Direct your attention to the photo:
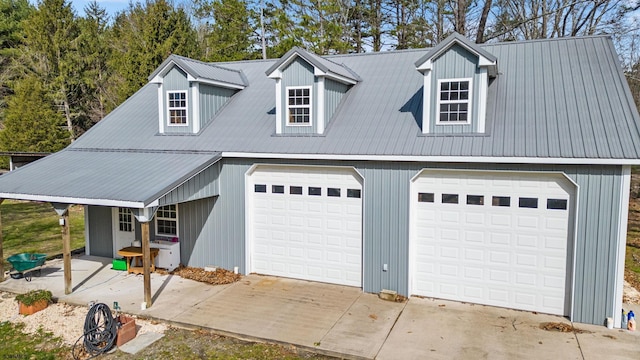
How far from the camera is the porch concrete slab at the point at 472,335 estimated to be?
7.83 metres

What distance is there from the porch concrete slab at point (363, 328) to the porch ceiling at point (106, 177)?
470 cm

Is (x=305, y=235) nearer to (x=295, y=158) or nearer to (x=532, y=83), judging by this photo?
(x=295, y=158)

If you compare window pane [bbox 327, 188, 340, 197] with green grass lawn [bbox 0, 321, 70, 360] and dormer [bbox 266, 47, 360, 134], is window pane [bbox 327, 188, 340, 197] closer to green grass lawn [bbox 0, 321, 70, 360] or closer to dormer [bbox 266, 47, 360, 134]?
dormer [bbox 266, 47, 360, 134]

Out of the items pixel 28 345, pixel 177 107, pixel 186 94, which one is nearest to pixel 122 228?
pixel 177 107

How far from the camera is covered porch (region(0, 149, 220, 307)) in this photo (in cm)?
984

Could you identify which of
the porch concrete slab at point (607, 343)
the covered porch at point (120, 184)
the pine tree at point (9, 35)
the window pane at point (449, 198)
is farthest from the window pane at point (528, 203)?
the pine tree at point (9, 35)

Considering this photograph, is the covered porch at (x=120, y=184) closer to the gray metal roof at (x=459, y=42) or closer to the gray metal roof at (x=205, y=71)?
the gray metal roof at (x=205, y=71)

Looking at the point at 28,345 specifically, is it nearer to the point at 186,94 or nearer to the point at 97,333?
the point at 97,333

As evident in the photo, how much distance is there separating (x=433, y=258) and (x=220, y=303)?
496cm

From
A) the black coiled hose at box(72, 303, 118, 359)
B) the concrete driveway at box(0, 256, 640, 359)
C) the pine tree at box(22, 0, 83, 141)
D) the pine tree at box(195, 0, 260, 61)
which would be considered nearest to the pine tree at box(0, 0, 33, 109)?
the pine tree at box(22, 0, 83, 141)

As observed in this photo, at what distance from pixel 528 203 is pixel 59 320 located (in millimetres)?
10058

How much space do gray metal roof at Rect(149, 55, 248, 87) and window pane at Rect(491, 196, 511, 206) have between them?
8.56 meters

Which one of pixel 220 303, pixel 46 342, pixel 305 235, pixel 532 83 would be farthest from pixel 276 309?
pixel 532 83

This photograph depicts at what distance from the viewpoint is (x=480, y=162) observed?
376 inches
